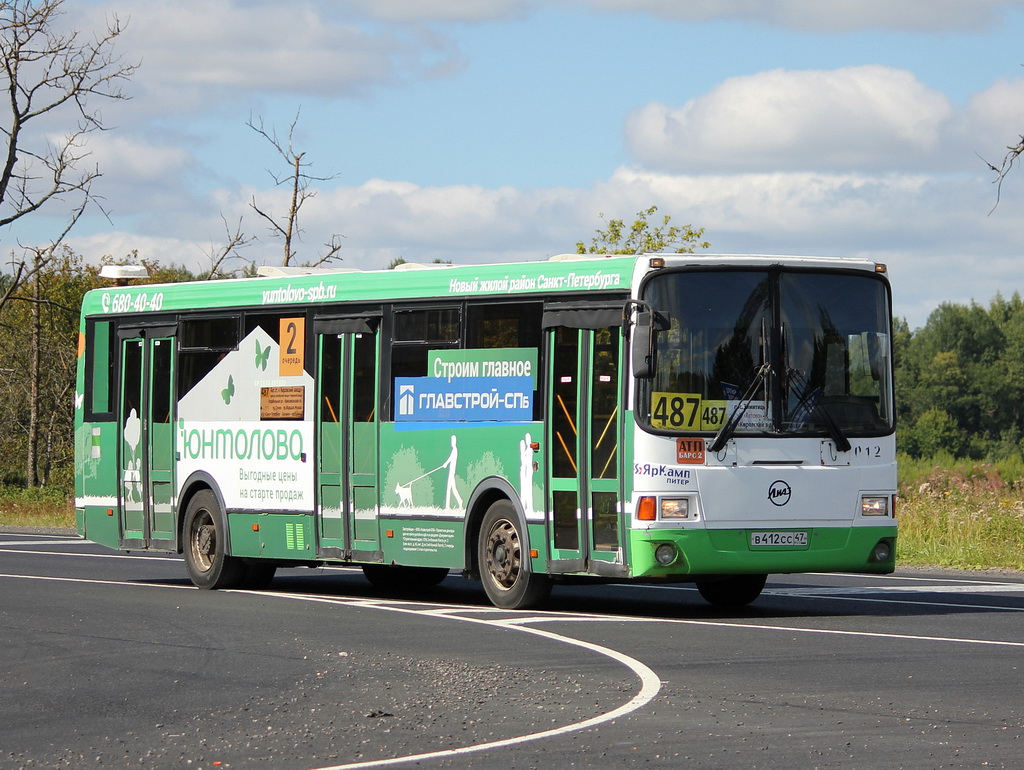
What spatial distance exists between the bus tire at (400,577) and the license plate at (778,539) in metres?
5.23

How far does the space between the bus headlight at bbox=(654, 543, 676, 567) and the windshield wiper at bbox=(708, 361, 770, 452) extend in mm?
874

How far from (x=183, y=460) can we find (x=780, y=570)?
749 centimetres

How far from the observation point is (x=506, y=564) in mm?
16625

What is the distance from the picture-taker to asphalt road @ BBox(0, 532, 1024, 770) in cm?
899

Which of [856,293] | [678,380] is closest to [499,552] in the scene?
[678,380]

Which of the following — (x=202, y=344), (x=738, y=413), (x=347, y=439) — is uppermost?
(x=202, y=344)

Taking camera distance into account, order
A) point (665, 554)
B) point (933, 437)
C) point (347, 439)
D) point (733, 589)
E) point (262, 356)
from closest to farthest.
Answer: point (665, 554), point (733, 589), point (347, 439), point (262, 356), point (933, 437)

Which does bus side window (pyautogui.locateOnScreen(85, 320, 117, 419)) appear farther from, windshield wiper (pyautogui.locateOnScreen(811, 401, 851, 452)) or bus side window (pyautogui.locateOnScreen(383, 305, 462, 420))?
windshield wiper (pyautogui.locateOnScreen(811, 401, 851, 452))

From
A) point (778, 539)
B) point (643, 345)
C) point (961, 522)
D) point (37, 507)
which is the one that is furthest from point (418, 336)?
point (37, 507)

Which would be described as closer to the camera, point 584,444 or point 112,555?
point 584,444

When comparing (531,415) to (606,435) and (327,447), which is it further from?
(327,447)

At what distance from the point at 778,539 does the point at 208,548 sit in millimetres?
7065

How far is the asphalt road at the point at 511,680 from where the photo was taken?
8992mm

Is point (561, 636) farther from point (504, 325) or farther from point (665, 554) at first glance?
point (504, 325)
